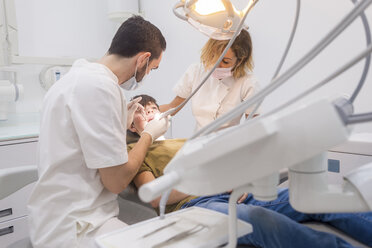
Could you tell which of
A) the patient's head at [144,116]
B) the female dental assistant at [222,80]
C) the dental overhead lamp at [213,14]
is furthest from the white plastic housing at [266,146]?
the female dental assistant at [222,80]

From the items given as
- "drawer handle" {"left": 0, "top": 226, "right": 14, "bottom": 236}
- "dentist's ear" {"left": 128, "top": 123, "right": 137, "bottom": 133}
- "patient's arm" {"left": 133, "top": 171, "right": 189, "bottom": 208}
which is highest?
"dentist's ear" {"left": 128, "top": 123, "right": 137, "bottom": 133}

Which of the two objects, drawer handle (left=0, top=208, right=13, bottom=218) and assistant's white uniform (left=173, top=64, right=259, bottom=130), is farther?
assistant's white uniform (left=173, top=64, right=259, bottom=130)

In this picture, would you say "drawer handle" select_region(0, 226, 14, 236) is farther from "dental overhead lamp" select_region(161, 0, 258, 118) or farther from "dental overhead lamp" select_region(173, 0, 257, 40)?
"dental overhead lamp" select_region(173, 0, 257, 40)

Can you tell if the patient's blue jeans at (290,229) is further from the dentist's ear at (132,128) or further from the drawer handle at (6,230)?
the drawer handle at (6,230)

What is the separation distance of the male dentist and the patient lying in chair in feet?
0.77

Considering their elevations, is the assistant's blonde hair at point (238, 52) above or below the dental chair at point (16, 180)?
above

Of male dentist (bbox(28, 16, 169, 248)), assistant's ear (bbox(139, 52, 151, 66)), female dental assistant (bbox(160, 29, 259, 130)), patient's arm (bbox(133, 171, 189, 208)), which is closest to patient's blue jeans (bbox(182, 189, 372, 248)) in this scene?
patient's arm (bbox(133, 171, 189, 208))

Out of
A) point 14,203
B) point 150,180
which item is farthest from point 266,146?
point 14,203

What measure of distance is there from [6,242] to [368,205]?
1.80 metres

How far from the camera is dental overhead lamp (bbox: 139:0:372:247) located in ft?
1.33

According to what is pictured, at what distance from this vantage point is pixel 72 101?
907 millimetres

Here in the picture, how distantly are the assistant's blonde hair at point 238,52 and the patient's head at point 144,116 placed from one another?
46cm

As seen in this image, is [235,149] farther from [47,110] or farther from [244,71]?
[244,71]

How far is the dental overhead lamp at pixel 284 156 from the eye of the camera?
0.40 m
